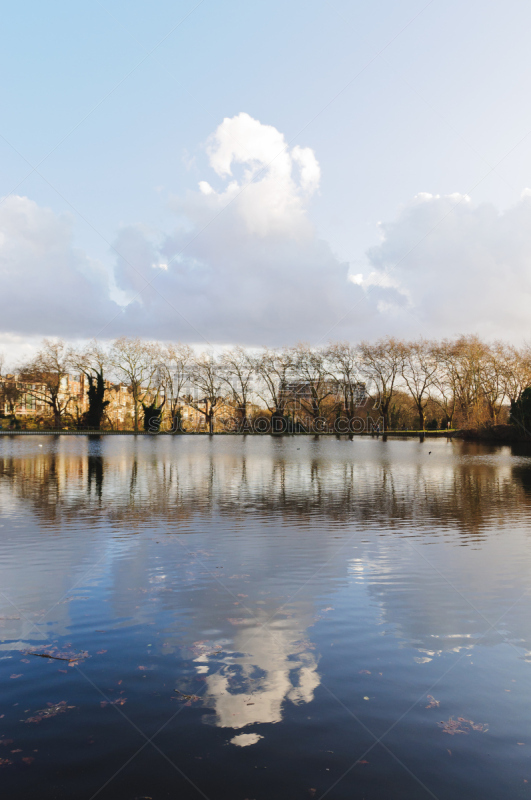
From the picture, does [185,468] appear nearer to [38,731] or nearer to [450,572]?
[450,572]

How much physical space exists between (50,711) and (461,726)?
3.30 metres

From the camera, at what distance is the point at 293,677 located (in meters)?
4.91

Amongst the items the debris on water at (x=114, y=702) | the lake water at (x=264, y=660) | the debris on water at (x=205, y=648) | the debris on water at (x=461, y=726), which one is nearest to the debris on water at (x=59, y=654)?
the lake water at (x=264, y=660)

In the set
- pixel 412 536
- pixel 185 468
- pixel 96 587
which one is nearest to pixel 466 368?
pixel 185 468

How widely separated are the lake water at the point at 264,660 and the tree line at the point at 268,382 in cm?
6066

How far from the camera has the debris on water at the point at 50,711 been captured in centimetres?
423

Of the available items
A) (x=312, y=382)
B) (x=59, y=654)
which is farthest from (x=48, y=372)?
(x=59, y=654)

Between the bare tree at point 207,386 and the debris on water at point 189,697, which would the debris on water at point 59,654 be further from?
the bare tree at point 207,386

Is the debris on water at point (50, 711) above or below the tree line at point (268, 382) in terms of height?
below

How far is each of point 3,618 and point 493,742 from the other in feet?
17.5

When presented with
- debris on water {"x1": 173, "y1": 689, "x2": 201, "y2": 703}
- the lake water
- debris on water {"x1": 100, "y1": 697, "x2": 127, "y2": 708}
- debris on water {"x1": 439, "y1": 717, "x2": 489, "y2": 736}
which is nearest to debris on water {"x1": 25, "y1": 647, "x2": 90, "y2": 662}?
the lake water

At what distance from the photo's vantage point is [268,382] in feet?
263

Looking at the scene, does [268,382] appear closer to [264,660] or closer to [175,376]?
[175,376]

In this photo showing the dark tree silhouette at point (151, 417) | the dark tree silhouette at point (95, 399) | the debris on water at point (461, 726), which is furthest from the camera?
the dark tree silhouette at point (151, 417)
